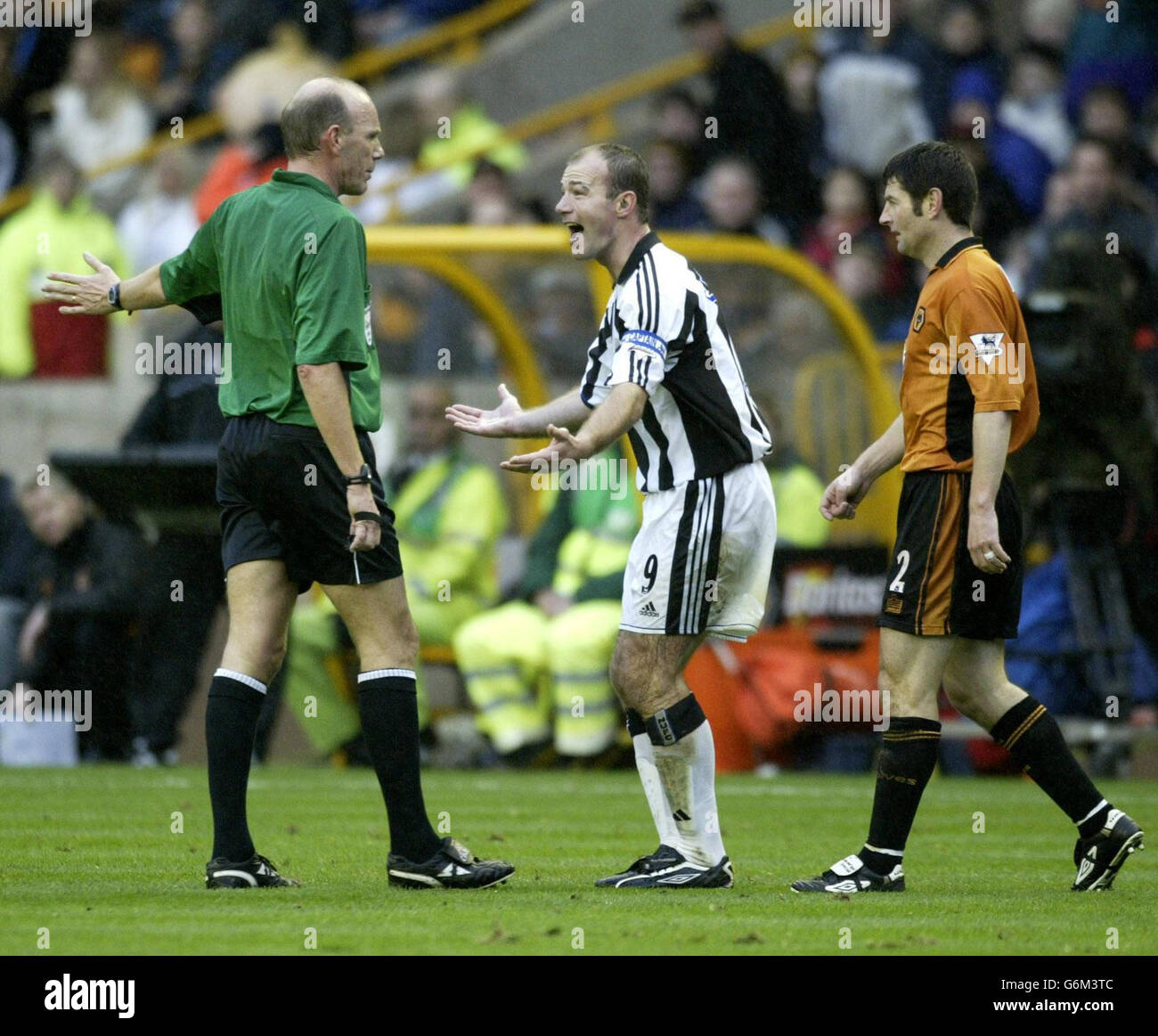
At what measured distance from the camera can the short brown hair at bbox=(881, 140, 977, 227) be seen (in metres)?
6.78

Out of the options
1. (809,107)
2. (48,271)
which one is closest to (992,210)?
(809,107)

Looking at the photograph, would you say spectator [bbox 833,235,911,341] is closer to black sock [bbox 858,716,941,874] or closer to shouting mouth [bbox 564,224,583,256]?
shouting mouth [bbox 564,224,583,256]

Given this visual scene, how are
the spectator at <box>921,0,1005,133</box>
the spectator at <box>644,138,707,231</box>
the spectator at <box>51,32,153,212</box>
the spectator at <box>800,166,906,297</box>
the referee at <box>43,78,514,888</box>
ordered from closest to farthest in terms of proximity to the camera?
1. the referee at <box>43,78,514,888</box>
2. the spectator at <box>800,166,906,297</box>
3. the spectator at <box>644,138,707,231</box>
4. the spectator at <box>921,0,1005,133</box>
5. the spectator at <box>51,32,153,212</box>

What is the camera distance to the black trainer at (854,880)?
673cm

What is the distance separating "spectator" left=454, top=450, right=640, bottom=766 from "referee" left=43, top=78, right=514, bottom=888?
578cm

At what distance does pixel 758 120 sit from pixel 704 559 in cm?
1094

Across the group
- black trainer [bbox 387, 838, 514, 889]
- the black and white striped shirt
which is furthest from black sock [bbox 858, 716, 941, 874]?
black trainer [bbox 387, 838, 514, 889]

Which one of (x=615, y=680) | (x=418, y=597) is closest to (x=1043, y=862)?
(x=615, y=680)

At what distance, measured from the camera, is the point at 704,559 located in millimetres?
6801

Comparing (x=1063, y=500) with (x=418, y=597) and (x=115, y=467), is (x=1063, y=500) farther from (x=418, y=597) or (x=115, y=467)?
(x=115, y=467)

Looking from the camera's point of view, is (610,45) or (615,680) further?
(610,45)

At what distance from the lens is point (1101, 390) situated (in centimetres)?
1257

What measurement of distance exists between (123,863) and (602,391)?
226cm
